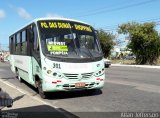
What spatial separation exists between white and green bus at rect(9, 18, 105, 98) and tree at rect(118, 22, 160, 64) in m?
29.0

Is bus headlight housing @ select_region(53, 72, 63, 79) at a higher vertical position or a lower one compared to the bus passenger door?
lower

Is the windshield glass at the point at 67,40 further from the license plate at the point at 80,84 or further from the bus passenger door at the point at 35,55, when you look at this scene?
the license plate at the point at 80,84

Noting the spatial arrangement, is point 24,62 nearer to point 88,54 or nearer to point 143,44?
point 88,54

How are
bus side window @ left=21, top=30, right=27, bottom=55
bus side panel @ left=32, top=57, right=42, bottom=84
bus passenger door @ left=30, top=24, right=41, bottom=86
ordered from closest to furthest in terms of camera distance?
bus side panel @ left=32, top=57, right=42, bottom=84 → bus passenger door @ left=30, top=24, right=41, bottom=86 → bus side window @ left=21, top=30, right=27, bottom=55

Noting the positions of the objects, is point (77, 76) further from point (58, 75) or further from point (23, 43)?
point (23, 43)

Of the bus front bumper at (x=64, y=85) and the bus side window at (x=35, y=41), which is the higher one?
the bus side window at (x=35, y=41)

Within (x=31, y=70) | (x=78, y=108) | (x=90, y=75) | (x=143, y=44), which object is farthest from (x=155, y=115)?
(x=143, y=44)

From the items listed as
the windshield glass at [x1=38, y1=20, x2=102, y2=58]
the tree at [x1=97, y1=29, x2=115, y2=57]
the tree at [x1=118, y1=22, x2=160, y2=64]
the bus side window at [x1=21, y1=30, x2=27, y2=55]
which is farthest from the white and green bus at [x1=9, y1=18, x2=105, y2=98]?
the tree at [x1=97, y1=29, x2=115, y2=57]

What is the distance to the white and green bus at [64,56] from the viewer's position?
10977mm

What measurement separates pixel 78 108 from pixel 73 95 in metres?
2.70

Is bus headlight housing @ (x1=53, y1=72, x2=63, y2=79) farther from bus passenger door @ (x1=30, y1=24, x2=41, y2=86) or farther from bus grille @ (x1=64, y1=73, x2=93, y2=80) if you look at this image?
bus passenger door @ (x1=30, y1=24, x2=41, y2=86)

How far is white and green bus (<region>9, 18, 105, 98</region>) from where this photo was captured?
1098cm

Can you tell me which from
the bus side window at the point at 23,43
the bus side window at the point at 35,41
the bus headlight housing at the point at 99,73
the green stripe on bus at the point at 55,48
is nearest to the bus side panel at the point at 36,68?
the bus side window at the point at 35,41

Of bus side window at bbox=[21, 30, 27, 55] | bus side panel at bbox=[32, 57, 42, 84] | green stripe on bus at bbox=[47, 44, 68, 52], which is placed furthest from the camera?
bus side window at bbox=[21, 30, 27, 55]
